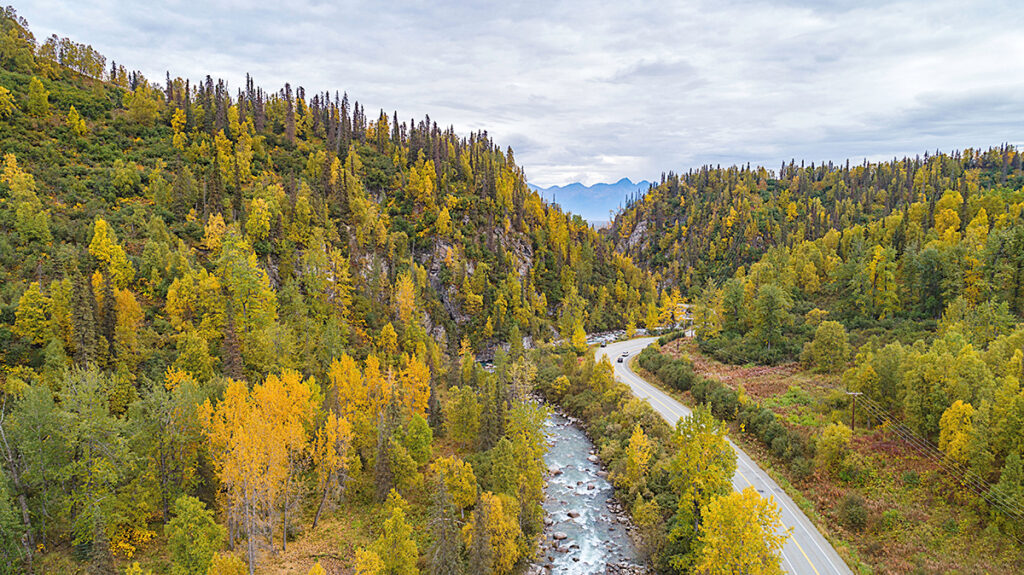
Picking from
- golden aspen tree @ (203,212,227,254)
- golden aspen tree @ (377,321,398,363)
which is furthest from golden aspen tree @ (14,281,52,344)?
golden aspen tree @ (377,321,398,363)

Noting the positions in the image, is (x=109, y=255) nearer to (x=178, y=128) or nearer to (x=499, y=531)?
(x=499, y=531)

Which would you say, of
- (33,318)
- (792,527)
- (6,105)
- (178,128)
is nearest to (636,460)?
(792,527)

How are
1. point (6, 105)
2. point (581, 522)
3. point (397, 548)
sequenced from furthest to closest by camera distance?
point (6, 105), point (581, 522), point (397, 548)

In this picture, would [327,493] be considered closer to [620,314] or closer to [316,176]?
[316,176]

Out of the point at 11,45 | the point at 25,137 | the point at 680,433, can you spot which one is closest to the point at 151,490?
the point at 680,433

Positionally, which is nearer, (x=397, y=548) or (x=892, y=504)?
(x=397, y=548)

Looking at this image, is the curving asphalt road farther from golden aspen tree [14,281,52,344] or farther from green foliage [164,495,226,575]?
golden aspen tree [14,281,52,344]
